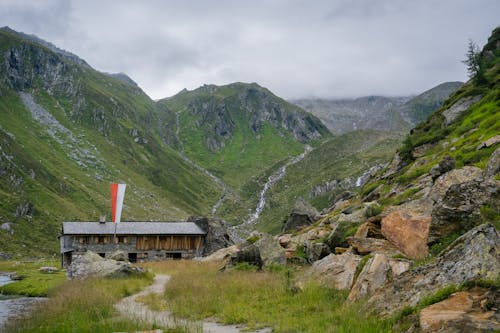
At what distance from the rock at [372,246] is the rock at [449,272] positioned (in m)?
6.31

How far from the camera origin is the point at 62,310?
65.7 feet

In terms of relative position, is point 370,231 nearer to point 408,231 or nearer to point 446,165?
point 408,231

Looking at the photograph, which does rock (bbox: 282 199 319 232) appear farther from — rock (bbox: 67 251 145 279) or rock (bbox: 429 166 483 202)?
rock (bbox: 429 166 483 202)

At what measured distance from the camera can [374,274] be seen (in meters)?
15.1

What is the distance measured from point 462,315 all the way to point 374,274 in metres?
5.65

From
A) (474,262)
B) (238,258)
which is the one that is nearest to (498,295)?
(474,262)

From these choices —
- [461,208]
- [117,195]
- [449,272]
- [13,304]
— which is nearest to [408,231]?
[461,208]

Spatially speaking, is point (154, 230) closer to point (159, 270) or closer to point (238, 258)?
point (159, 270)

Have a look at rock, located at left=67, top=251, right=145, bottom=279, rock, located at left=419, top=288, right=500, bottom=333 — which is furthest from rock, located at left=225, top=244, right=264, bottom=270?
rock, located at left=419, top=288, right=500, bottom=333

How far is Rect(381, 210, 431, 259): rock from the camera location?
59.6 ft

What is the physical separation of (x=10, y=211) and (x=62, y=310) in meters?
108

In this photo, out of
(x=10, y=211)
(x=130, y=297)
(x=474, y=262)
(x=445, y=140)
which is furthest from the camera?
(x=10, y=211)

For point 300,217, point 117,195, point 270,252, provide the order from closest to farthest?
point 270,252
point 117,195
point 300,217

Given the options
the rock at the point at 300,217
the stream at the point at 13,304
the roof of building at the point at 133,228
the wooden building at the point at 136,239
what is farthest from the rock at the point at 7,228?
the rock at the point at 300,217
